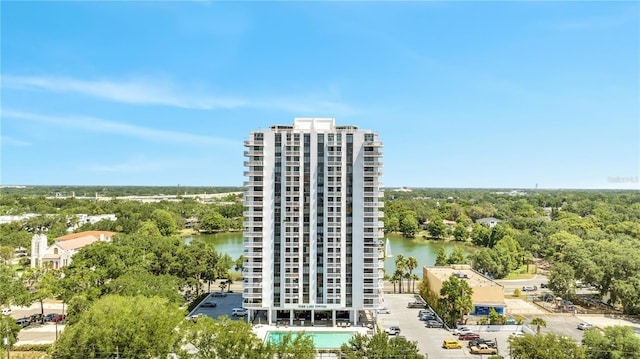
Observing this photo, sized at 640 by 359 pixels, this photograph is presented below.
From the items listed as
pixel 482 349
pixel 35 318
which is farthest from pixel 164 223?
pixel 482 349

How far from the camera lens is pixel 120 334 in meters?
22.1

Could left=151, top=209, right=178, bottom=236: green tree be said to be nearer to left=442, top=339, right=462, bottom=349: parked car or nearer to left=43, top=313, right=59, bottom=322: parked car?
left=43, top=313, right=59, bottom=322: parked car

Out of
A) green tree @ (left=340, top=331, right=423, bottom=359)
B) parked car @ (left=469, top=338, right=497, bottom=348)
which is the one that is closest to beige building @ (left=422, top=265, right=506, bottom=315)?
parked car @ (left=469, top=338, right=497, bottom=348)

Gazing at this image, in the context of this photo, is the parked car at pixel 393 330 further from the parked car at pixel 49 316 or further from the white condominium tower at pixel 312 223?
the parked car at pixel 49 316

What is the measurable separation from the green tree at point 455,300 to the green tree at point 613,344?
35.6 ft

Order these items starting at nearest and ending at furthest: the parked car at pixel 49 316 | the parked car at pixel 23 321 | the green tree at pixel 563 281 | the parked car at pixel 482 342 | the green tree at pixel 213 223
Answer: the parked car at pixel 482 342 < the parked car at pixel 23 321 < the parked car at pixel 49 316 < the green tree at pixel 563 281 < the green tree at pixel 213 223

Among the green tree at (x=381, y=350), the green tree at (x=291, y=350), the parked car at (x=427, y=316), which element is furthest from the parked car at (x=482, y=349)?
the green tree at (x=291, y=350)

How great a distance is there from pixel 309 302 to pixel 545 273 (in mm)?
39075

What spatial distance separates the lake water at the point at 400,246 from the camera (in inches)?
2613

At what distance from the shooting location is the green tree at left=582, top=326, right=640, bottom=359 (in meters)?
22.1

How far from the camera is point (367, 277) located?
111ft

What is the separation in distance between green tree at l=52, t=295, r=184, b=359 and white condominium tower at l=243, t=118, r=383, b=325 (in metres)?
10.7

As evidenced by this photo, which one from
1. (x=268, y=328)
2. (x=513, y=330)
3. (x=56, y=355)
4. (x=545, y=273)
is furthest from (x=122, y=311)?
(x=545, y=273)

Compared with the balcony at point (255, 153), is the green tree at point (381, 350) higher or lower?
lower
